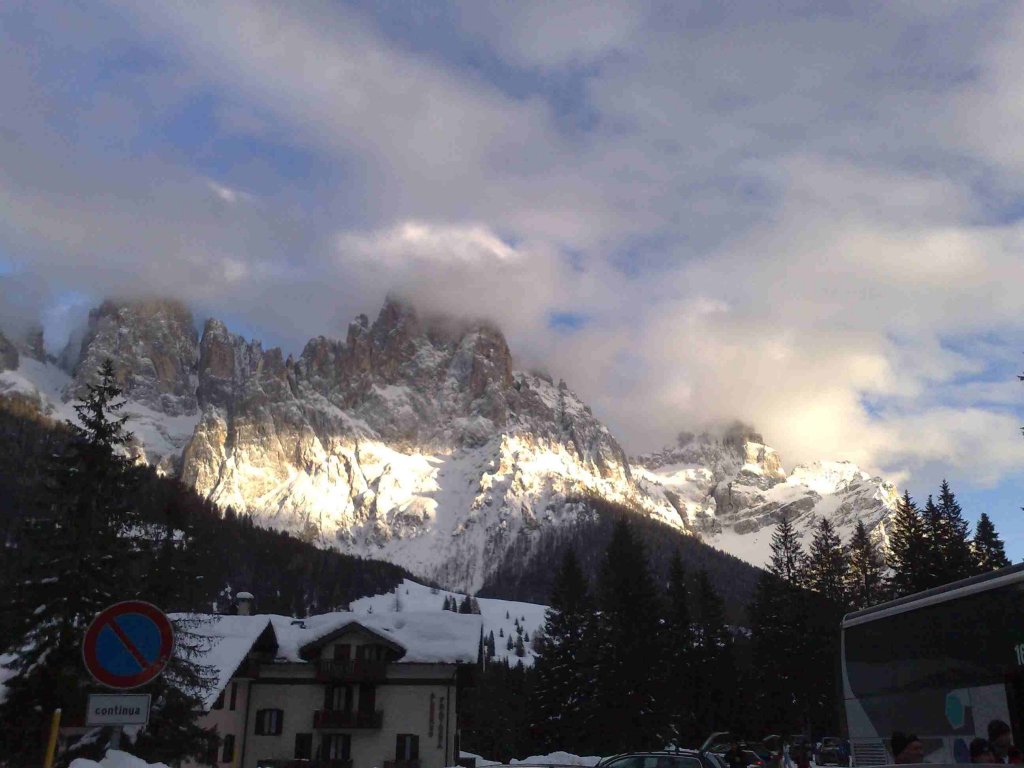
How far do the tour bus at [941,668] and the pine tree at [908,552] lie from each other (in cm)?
3670

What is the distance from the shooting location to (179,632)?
26.5 meters

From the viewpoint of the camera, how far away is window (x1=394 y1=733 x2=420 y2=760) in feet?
149

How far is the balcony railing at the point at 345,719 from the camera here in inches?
1773

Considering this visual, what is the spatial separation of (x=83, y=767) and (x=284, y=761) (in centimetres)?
3597

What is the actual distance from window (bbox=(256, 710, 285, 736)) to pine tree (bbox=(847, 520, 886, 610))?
40.0 meters

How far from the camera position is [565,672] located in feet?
181

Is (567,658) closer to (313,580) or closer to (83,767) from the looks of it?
(83,767)

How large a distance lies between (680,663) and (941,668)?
4524 centimetres

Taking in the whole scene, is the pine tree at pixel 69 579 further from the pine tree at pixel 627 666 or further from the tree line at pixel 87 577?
the pine tree at pixel 627 666

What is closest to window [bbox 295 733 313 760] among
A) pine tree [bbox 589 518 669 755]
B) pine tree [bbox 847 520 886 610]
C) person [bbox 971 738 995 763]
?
pine tree [bbox 589 518 669 755]

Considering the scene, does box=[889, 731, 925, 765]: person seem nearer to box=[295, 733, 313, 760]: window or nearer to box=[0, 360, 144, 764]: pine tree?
box=[0, 360, 144, 764]: pine tree

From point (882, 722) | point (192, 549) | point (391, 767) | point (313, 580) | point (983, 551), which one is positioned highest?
point (313, 580)

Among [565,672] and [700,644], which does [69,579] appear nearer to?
[565,672]

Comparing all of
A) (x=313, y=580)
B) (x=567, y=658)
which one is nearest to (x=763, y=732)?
(x=567, y=658)
